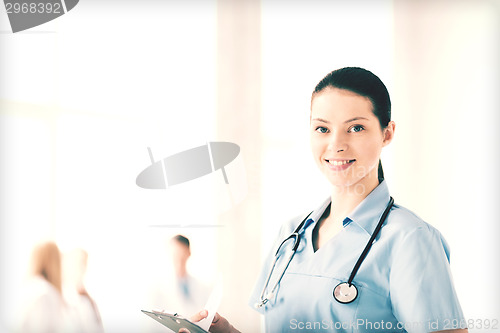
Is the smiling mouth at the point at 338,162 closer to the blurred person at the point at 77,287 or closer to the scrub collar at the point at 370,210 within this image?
the scrub collar at the point at 370,210

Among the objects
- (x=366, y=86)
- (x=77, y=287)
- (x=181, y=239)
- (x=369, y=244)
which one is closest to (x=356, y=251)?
(x=369, y=244)

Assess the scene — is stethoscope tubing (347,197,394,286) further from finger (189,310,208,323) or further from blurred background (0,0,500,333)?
finger (189,310,208,323)

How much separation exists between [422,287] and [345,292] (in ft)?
0.39

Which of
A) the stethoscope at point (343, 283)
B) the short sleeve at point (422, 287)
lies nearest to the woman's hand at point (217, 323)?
the stethoscope at point (343, 283)

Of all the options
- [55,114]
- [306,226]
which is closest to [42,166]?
[55,114]

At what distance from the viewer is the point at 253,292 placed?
1075mm

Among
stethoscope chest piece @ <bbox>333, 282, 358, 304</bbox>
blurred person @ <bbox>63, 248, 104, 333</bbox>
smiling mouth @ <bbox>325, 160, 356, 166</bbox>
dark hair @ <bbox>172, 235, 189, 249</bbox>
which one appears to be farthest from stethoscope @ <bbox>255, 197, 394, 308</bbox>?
blurred person @ <bbox>63, 248, 104, 333</bbox>

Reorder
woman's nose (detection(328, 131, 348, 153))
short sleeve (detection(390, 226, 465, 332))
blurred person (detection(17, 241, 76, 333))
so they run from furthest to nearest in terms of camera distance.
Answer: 1. blurred person (detection(17, 241, 76, 333))
2. woman's nose (detection(328, 131, 348, 153))
3. short sleeve (detection(390, 226, 465, 332))

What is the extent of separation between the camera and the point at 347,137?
0.91m

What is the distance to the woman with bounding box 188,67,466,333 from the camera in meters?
0.82

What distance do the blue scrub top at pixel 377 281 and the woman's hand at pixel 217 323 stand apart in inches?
5.1

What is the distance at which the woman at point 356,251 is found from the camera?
82cm

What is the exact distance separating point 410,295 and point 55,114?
0.77 metres

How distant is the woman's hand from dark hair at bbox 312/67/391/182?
418mm
